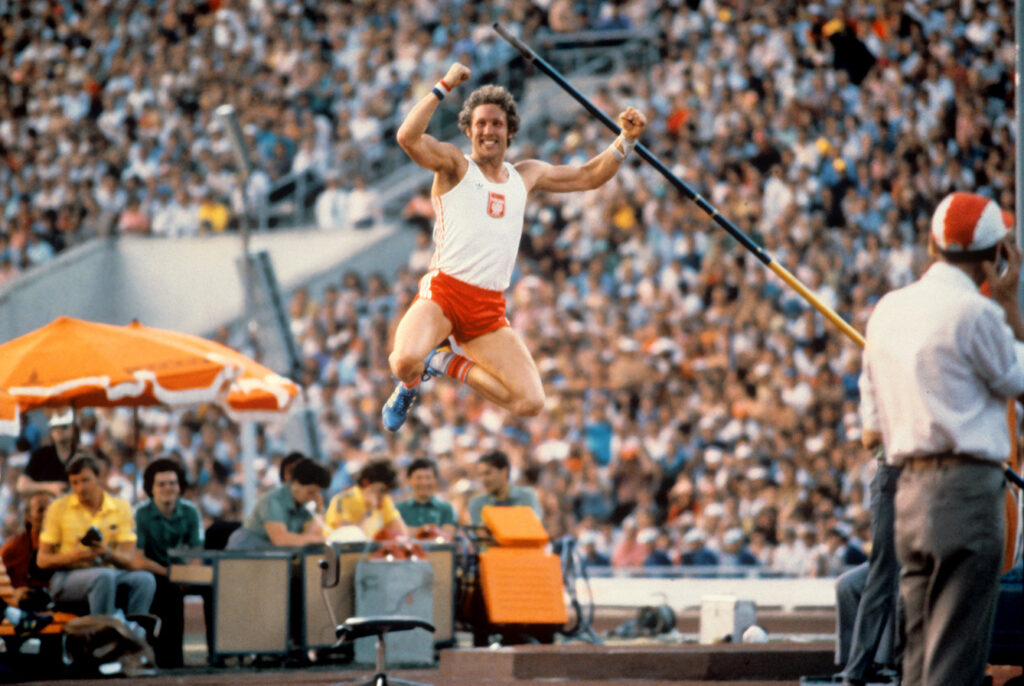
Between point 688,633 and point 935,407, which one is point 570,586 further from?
point 935,407

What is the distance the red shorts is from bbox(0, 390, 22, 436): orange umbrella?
12.9ft

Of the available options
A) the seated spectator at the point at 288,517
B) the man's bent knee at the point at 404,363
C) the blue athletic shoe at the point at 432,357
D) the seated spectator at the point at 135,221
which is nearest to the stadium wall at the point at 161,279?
the seated spectator at the point at 135,221

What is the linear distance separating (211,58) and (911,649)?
22.2 meters

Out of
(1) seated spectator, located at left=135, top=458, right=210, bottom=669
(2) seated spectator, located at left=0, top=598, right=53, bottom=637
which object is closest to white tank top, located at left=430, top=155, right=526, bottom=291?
(2) seated spectator, located at left=0, top=598, right=53, bottom=637

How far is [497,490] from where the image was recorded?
1323cm

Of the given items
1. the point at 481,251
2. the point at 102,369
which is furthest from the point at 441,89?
the point at 102,369

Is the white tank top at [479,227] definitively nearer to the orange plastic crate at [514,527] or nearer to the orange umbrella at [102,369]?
the orange plastic crate at [514,527]

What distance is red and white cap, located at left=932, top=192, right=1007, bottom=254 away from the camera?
592cm

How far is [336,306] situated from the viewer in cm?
2202

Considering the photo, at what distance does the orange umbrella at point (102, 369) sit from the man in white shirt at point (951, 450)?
27.4ft

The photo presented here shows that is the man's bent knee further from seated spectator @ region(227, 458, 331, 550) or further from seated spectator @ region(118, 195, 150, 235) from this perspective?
seated spectator @ region(118, 195, 150, 235)

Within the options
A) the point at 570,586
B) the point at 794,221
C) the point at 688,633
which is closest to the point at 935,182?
the point at 794,221

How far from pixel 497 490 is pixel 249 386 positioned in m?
2.35

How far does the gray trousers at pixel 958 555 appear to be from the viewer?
5699 millimetres
